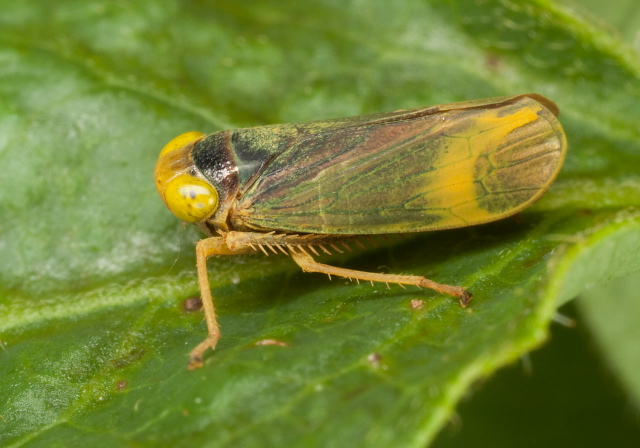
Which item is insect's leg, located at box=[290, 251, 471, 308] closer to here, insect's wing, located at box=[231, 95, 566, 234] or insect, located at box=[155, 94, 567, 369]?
insect, located at box=[155, 94, 567, 369]

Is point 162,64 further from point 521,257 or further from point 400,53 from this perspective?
point 521,257

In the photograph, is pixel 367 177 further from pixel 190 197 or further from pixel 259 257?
pixel 190 197

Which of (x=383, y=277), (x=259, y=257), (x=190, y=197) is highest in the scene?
(x=190, y=197)

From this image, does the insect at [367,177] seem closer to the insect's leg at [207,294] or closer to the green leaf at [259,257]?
the insect's leg at [207,294]

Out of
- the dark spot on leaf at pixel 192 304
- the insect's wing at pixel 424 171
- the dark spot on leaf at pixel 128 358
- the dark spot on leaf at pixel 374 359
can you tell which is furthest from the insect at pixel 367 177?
the dark spot on leaf at pixel 374 359

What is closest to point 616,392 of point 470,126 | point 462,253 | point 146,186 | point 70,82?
point 462,253

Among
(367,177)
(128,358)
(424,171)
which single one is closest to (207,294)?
(128,358)
